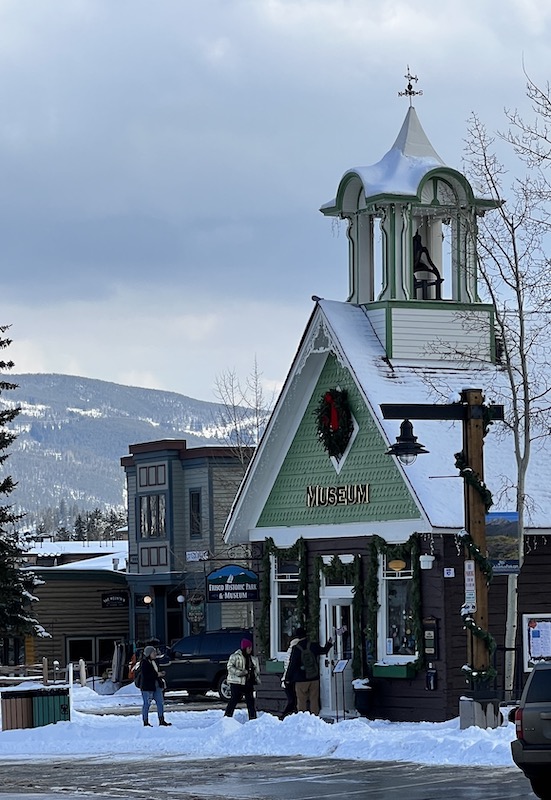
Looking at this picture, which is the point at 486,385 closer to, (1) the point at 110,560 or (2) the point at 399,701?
(2) the point at 399,701

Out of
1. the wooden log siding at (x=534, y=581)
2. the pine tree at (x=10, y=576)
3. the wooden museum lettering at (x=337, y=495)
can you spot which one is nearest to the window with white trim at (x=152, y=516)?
the pine tree at (x=10, y=576)

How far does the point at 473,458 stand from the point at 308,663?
618 centimetres

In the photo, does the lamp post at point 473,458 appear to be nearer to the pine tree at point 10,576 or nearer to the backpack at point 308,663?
the backpack at point 308,663

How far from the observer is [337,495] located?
3127 cm

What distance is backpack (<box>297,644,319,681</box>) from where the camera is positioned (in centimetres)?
2925

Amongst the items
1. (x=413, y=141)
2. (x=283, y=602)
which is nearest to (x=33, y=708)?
(x=283, y=602)

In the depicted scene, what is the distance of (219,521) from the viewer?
58094 mm

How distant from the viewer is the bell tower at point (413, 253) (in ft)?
104

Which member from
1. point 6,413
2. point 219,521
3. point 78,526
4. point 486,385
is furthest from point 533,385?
point 78,526

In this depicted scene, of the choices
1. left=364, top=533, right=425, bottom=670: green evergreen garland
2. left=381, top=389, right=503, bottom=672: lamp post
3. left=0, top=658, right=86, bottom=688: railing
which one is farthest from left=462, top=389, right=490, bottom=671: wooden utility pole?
left=0, top=658, right=86, bottom=688: railing

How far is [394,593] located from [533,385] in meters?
4.97

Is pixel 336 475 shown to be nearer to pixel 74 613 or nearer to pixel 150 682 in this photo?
pixel 150 682

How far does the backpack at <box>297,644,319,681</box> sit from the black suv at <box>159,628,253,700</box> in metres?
10.6

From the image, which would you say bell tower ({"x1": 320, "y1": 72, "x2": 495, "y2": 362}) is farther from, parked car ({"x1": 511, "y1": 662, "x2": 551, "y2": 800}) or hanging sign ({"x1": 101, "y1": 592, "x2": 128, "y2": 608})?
hanging sign ({"x1": 101, "y1": 592, "x2": 128, "y2": 608})
